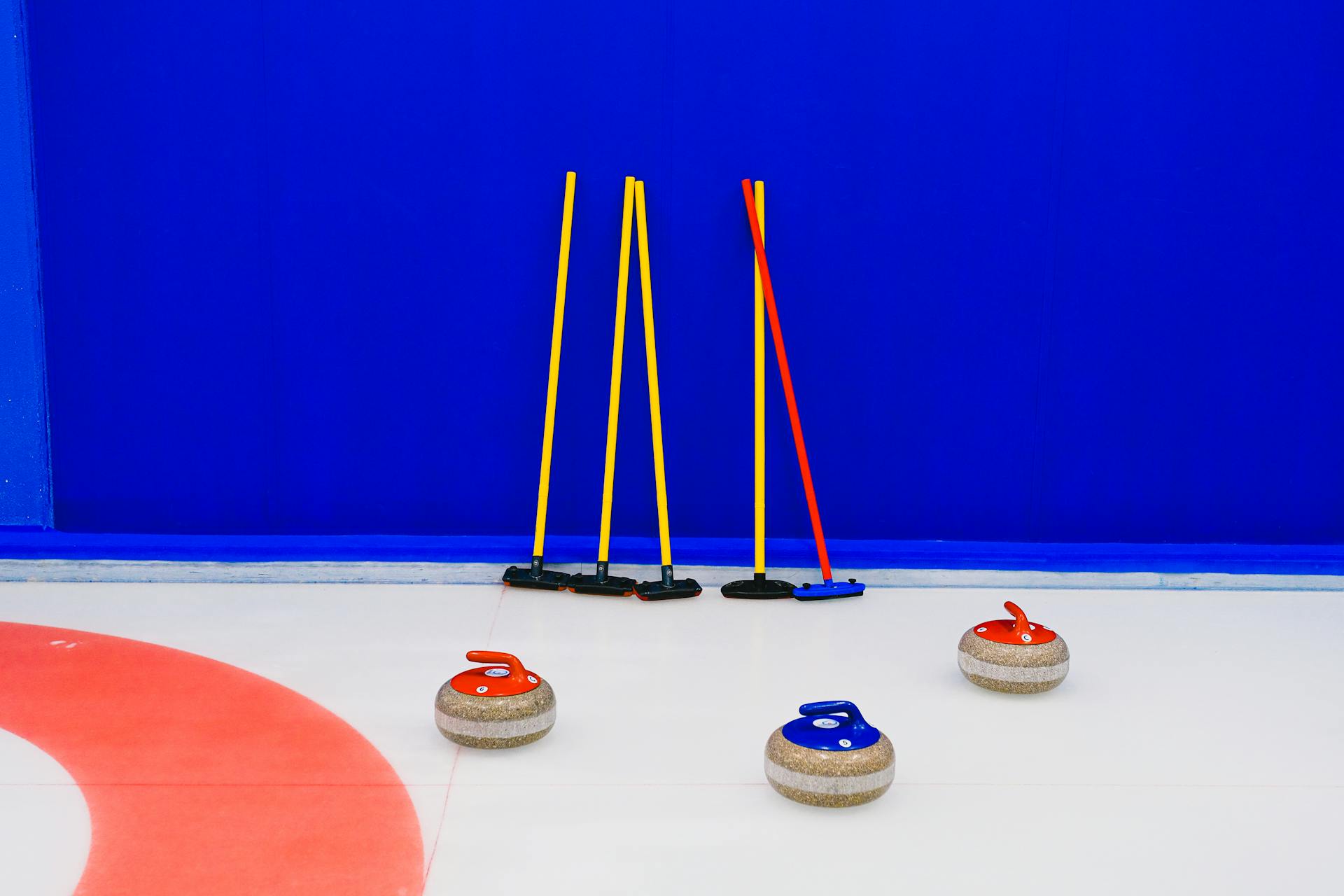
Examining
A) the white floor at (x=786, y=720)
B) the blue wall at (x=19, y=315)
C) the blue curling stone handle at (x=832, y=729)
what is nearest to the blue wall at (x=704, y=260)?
the blue wall at (x=19, y=315)

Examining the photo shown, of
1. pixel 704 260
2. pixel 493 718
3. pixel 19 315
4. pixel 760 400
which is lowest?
pixel 493 718

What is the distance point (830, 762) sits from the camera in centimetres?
193

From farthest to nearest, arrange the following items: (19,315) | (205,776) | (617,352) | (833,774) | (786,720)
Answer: (19,315) < (617,352) < (786,720) < (205,776) < (833,774)

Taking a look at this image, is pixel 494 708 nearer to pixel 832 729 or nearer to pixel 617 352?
pixel 832 729

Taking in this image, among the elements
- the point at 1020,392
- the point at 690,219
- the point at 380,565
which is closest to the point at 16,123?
the point at 380,565

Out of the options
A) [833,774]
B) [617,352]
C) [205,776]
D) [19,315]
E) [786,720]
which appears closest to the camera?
[833,774]

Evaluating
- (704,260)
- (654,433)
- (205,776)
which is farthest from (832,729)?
(704,260)

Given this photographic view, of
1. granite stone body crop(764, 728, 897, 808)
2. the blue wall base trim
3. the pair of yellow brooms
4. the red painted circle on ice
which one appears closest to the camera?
the red painted circle on ice

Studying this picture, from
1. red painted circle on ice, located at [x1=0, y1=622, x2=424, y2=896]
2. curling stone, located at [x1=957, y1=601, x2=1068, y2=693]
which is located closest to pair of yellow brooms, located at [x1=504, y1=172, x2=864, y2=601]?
curling stone, located at [x1=957, y1=601, x2=1068, y2=693]

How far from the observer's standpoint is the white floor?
5.95ft

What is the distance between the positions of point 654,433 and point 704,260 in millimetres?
555

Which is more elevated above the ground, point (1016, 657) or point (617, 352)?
point (617, 352)

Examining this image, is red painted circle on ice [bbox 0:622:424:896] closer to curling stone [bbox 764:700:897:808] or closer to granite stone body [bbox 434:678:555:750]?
granite stone body [bbox 434:678:555:750]

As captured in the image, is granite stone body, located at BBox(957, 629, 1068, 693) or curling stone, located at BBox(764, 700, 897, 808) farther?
granite stone body, located at BBox(957, 629, 1068, 693)
